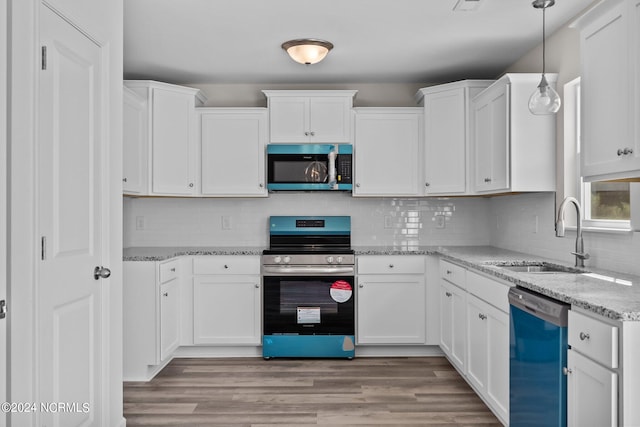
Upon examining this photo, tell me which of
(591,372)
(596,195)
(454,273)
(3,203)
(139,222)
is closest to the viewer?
(3,203)

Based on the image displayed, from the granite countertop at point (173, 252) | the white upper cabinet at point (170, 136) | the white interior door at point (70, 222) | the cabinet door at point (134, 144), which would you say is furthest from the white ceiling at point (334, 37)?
the granite countertop at point (173, 252)

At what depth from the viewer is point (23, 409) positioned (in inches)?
66.2

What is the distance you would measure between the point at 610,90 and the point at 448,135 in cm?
198

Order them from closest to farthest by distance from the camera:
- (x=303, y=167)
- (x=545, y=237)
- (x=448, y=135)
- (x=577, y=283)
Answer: (x=577, y=283)
(x=545, y=237)
(x=448, y=135)
(x=303, y=167)

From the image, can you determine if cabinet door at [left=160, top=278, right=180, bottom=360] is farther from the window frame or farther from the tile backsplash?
the window frame

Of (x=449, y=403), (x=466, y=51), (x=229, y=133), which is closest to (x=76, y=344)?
(x=449, y=403)

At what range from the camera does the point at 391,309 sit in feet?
13.2

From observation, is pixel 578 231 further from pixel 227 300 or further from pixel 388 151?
pixel 227 300

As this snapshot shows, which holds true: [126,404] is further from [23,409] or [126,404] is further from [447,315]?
[447,315]

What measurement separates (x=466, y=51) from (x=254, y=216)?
2.33 meters

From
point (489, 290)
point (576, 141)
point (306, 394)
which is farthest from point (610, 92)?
point (306, 394)

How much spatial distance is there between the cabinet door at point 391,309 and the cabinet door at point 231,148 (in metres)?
1.33

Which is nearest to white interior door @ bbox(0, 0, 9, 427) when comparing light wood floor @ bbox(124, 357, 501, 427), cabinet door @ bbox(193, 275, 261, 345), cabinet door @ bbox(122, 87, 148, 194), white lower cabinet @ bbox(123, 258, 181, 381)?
light wood floor @ bbox(124, 357, 501, 427)

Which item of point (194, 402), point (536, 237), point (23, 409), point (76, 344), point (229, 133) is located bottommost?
point (194, 402)
